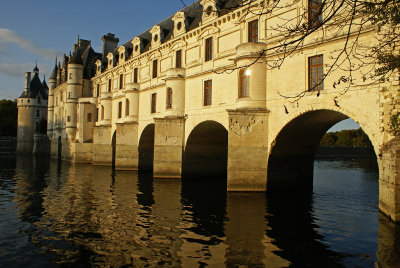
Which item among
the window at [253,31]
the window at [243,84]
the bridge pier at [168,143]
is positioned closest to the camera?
the window at [243,84]

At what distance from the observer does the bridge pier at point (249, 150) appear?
673 inches

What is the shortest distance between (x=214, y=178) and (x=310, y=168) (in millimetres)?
8595

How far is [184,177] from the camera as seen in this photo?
23.9 m

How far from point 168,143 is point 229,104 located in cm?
678

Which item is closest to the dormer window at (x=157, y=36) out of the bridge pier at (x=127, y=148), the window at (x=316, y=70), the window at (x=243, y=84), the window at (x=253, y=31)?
the bridge pier at (x=127, y=148)

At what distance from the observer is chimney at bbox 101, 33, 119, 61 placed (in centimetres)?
4650

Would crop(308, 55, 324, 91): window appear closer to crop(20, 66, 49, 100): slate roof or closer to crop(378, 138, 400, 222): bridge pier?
crop(378, 138, 400, 222): bridge pier

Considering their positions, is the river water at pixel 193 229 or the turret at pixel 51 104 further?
the turret at pixel 51 104

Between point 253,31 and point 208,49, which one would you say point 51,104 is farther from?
point 253,31

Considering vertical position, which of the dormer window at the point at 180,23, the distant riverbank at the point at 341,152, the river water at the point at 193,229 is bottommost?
the river water at the point at 193,229

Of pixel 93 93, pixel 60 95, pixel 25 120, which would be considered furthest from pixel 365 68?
pixel 25 120

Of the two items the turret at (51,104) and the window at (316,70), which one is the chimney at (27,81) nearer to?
the turret at (51,104)

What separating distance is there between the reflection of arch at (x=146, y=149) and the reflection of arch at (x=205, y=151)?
25.0ft

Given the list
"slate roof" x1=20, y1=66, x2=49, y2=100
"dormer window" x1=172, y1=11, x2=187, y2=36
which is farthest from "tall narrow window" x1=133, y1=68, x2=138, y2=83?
"slate roof" x1=20, y1=66, x2=49, y2=100
